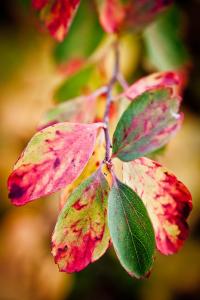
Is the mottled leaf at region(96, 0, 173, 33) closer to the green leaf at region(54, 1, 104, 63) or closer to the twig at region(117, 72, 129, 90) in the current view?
the twig at region(117, 72, 129, 90)

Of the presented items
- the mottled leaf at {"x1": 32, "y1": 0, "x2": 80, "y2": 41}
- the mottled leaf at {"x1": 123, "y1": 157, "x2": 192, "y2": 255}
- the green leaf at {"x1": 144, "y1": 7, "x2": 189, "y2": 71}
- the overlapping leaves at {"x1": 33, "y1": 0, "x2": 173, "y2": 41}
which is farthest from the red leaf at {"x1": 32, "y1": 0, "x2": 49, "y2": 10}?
the green leaf at {"x1": 144, "y1": 7, "x2": 189, "y2": 71}

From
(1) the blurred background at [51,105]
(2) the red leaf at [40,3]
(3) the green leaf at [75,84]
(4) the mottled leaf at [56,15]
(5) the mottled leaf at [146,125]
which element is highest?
(2) the red leaf at [40,3]

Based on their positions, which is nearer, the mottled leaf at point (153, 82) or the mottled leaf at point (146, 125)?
the mottled leaf at point (146, 125)

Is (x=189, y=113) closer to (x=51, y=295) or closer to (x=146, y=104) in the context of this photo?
(x=51, y=295)

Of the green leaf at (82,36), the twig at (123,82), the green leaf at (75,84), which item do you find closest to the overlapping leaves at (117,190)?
the twig at (123,82)

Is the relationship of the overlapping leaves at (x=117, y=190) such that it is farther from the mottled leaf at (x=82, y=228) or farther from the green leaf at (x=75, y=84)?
the green leaf at (x=75, y=84)

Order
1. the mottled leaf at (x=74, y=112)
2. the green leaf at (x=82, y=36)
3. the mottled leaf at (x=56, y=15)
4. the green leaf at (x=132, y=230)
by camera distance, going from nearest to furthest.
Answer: the green leaf at (x=132, y=230), the mottled leaf at (x=56, y=15), the mottled leaf at (x=74, y=112), the green leaf at (x=82, y=36)

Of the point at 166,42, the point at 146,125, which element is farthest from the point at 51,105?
the point at 146,125
